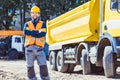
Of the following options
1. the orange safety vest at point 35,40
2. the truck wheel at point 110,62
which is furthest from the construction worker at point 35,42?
the truck wheel at point 110,62

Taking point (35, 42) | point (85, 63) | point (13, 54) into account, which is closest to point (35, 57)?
point (35, 42)

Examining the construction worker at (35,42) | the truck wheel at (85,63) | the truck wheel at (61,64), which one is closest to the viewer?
the construction worker at (35,42)

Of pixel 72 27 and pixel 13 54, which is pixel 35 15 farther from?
pixel 13 54

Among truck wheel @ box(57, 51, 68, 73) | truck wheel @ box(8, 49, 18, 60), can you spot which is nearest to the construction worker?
truck wheel @ box(57, 51, 68, 73)

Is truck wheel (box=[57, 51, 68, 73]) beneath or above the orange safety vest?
beneath

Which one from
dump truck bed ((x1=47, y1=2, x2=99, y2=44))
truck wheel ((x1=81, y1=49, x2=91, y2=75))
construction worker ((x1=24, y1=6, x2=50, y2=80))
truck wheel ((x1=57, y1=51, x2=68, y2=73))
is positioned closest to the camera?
construction worker ((x1=24, y1=6, x2=50, y2=80))

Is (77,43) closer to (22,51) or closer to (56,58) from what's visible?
(56,58)

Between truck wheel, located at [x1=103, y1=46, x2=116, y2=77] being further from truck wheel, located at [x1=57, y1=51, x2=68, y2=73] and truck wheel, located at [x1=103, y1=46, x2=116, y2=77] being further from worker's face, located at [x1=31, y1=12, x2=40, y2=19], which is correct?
truck wheel, located at [x1=57, y1=51, x2=68, y2=73]

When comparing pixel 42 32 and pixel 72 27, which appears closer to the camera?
pixel 42 32

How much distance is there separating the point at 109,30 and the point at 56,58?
656 centimetres

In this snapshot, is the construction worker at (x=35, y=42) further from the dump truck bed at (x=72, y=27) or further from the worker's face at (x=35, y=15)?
the dump truck bed at (x=72, y=27)

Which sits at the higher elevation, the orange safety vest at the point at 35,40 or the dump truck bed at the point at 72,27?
the dump truck bed at the point at 72,27

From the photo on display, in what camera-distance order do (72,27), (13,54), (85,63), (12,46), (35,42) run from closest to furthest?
(35,42) < (85,63) < (72,27) < (13,54) < (12,46)

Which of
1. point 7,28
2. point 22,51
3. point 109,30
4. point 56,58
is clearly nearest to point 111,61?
point 109,30
